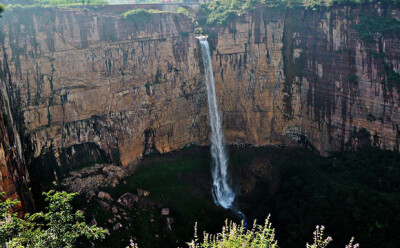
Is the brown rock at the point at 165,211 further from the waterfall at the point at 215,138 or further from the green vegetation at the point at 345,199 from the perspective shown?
the green vegetation at the point at 345,199

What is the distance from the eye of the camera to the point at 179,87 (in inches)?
1013

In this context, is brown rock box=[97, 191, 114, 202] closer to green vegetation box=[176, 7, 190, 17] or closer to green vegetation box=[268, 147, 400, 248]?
green vegetation box=[268, 147, 400, 248]

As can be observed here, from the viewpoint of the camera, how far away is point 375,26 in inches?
845

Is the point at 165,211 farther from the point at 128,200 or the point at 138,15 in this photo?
the point at 138,15

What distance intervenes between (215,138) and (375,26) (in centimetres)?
1251

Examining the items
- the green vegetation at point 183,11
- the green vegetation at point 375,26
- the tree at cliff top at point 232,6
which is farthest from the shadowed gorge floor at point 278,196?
Result: the green vegetation at point 183,11

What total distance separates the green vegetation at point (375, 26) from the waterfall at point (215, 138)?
9.92 metres

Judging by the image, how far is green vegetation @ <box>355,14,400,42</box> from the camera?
2077 centimetres

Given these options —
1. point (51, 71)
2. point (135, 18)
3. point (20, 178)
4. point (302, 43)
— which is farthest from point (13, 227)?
point (302, 43)

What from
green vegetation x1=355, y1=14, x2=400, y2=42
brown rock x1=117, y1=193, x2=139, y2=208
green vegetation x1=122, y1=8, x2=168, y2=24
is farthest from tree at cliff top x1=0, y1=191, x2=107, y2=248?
green vegetation x1=355, y1=14, x2=400, y2=42

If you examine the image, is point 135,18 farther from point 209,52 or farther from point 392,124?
point 392,124

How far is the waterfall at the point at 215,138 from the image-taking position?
83.5ft

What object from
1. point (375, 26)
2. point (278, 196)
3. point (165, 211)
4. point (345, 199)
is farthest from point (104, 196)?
point (375, 26)

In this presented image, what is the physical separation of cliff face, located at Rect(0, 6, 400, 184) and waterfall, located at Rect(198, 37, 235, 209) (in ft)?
1.67
